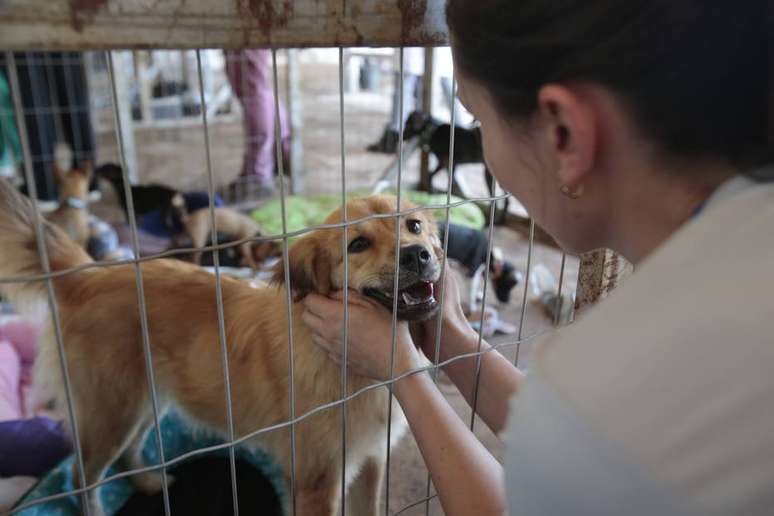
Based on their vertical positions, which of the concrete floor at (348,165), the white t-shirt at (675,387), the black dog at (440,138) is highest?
the white t-shirt at (675,387)

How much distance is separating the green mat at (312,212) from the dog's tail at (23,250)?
211 cm

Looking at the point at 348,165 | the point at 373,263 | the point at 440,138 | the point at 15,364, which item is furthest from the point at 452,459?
the point at 348,165

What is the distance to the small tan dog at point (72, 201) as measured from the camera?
129 inches

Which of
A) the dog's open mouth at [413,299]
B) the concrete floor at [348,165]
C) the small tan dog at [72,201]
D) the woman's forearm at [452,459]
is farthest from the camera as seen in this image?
the small tan dog at [72,201]

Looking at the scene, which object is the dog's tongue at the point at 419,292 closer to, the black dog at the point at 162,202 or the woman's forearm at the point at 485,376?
the woman's forearm at the point at 485,376

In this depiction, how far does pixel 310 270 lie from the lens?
→ 4.24ft

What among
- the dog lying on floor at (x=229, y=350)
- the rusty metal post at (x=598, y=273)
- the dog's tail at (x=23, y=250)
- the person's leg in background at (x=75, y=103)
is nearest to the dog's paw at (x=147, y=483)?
the dog lying on floor at (x=229, y=350)

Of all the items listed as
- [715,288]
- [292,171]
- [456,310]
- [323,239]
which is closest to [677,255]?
[715,288]

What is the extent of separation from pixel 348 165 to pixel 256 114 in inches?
37.2

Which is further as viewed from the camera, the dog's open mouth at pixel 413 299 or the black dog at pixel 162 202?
the black dog at pixel 162 202

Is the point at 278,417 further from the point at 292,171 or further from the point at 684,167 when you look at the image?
the point at 292,171

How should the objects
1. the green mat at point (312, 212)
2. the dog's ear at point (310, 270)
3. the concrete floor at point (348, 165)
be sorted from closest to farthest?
the dog's ear at point (310, 270) < the concrete floor at point (348, 165) < the green mat at point (312, 212)

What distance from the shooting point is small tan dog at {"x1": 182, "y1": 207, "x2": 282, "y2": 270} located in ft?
11.4

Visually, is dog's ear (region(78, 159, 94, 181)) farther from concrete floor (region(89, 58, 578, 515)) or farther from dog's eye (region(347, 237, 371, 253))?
dog's eye (region(347, 237, 371, 253))
